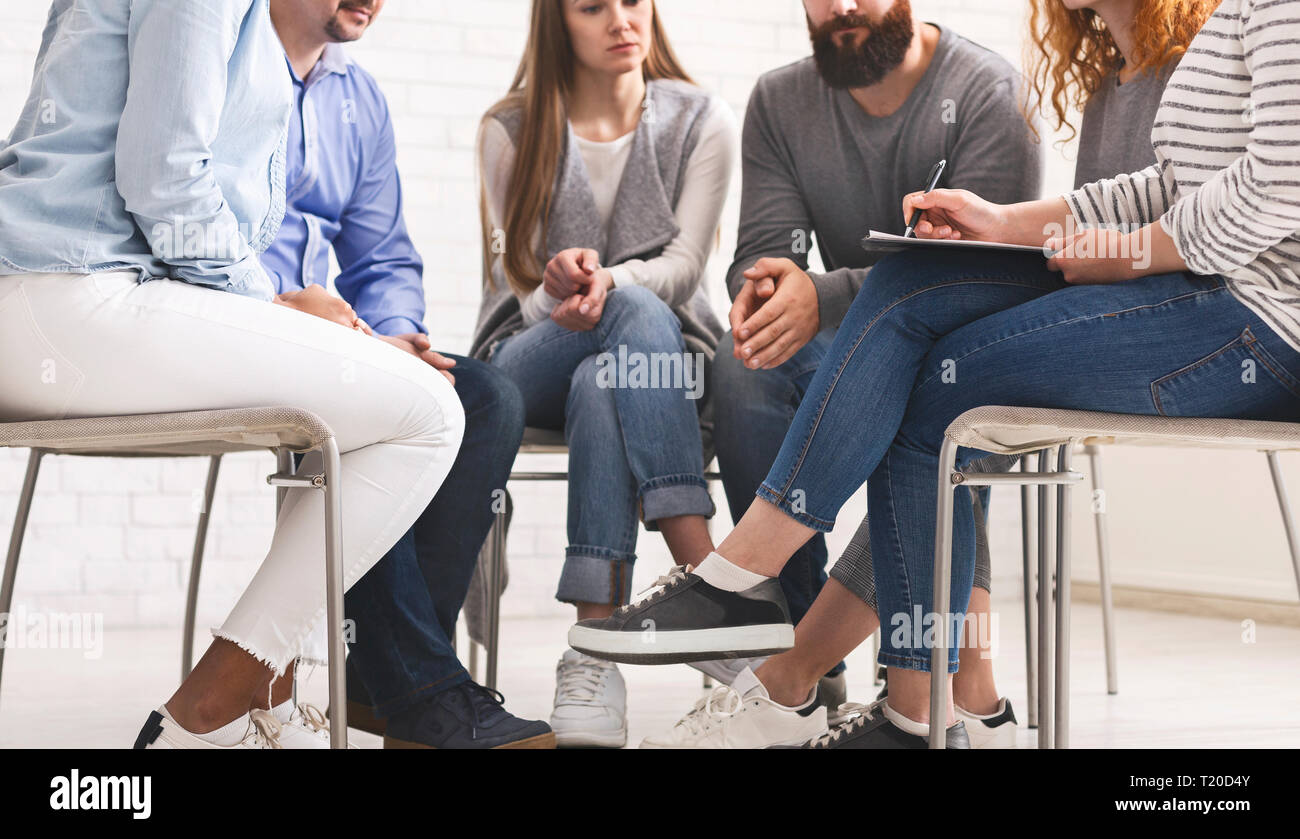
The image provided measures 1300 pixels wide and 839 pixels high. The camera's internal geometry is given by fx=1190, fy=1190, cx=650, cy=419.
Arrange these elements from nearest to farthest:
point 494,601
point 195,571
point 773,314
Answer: point 773,314, point 494,601, point 195,571

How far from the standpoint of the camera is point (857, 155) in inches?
69.7

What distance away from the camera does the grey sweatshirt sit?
166 centimetres

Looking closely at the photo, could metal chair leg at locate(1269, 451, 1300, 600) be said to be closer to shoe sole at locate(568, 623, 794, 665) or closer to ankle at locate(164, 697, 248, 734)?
shoe sole at locate(568, 623, 794, 665)

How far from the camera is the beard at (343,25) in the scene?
5.19 feet

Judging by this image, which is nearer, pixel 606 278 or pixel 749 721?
pixel 749 721

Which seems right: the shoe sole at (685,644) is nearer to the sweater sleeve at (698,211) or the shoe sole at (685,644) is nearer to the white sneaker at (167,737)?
the white sneaker at (167,737)

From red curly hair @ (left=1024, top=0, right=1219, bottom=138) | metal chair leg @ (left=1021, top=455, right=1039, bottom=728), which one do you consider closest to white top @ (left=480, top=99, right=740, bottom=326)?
red curly hair @ (left=1024, top=0, right=1219, bottom=138)

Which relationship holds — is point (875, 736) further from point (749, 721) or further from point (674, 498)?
point (674, 498)

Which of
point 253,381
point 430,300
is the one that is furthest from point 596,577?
point 430,300

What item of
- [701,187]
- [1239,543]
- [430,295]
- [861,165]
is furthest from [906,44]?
[1239,543]

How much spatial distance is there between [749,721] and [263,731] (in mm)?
526

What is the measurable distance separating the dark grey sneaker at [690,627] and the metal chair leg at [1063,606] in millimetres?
271

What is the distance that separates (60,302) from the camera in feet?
3.43
